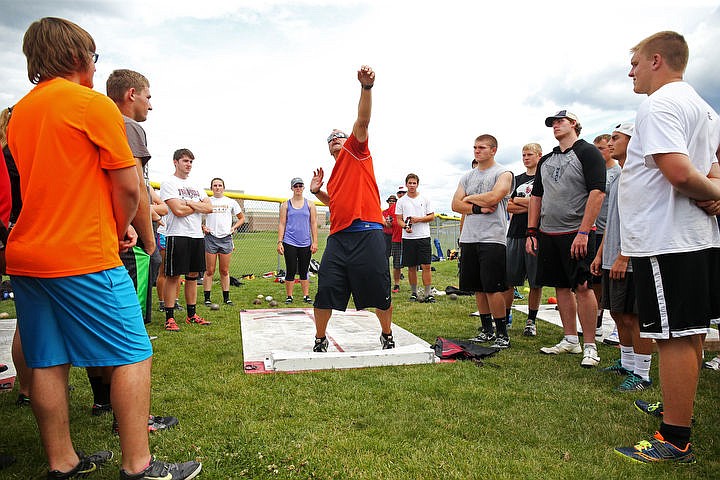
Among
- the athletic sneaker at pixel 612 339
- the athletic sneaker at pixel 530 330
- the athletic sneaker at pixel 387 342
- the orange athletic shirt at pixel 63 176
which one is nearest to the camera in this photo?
the orange athletic shirt at pixel 63 176

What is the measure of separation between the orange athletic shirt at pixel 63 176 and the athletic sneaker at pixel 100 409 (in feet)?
4.89

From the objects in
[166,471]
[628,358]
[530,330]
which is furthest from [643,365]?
[166,471]

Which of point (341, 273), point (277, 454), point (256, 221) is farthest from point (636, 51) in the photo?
point (256, 221)

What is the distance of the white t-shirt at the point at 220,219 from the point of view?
310 inches

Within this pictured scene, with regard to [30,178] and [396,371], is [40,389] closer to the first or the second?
[30,178]

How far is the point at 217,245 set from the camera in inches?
311

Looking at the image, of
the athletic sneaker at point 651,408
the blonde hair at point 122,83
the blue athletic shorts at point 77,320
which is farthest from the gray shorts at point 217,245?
the athletic sneaker at point 651,408

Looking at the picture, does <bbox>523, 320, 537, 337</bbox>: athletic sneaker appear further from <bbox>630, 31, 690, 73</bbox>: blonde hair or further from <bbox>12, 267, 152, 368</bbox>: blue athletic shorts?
<bbox>12, 267, 152, 368</bbox>: blue athletic shorts

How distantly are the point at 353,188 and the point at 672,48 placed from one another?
2445mm

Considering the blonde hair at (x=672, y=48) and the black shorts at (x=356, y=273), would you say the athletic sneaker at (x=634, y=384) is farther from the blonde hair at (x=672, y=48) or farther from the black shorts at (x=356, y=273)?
the blonde hair at (x=672, y=48)

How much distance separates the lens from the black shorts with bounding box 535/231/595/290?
4398 mm

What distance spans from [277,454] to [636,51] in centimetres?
302

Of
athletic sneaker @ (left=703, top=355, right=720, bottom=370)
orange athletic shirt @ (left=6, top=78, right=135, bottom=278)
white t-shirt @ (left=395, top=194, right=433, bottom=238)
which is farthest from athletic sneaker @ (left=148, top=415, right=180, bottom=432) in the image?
white t-shirt @ (left=395, top=194, right=433, bottom=238)

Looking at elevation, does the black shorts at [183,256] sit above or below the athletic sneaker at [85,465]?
above
